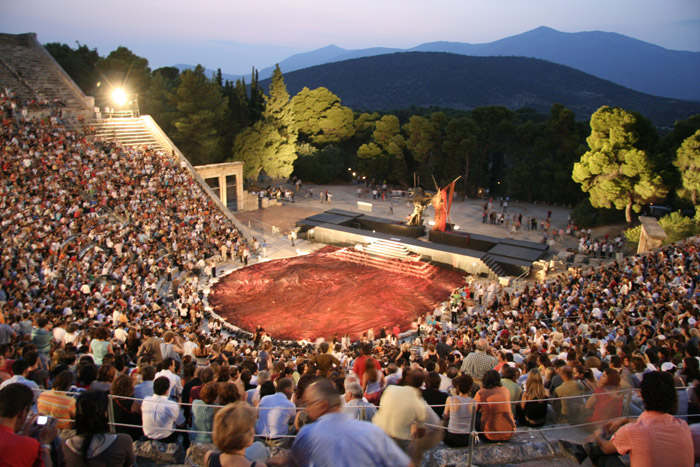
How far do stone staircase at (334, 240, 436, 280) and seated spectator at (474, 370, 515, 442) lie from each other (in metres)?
20.1

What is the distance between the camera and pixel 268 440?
610 cm

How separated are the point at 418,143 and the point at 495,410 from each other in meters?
42.3

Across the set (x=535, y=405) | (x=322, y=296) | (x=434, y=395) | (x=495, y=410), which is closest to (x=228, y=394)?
(x=434, y=395)

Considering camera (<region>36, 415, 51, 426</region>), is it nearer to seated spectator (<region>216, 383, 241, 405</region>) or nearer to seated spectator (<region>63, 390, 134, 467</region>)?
seated spectator (<region>63, 390, 134, 467</region>)

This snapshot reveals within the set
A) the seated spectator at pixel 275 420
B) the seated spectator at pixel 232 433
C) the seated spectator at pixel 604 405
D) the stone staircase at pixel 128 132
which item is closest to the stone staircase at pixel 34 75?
the stone staircase at pixel 128 132

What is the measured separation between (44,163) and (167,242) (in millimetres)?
6575

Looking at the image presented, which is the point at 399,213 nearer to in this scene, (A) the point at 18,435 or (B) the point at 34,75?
(B) the point at 34,75

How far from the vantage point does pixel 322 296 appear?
2312 centimetres

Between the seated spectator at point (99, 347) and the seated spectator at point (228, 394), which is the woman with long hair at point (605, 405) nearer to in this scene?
the seated spectator at point (228, 394)

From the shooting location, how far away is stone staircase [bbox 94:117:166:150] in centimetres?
3066

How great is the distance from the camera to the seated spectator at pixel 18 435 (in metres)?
3.93

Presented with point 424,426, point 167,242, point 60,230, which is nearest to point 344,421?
point 424,426

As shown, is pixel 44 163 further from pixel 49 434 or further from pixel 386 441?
pixel 386 441

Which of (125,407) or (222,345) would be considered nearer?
(125,407)
